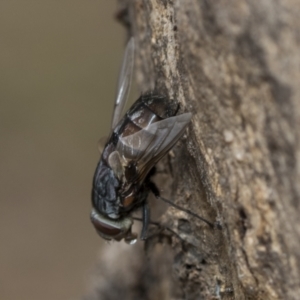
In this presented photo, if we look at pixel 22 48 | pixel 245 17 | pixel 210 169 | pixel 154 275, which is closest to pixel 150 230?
pixel 154 275

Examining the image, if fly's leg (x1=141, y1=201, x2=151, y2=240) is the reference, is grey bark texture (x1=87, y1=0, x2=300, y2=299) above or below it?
above

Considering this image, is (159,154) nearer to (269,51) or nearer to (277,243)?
(277,243)

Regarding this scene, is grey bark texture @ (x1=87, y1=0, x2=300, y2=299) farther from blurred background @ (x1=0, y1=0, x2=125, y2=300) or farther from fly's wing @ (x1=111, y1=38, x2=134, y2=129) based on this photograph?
blurred background @ (x1=0, y1=0, x2=125, y2=300)

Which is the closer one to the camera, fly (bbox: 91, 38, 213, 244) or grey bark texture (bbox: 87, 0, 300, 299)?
grey bark texture (bbox: 87, 0, 300, 299)

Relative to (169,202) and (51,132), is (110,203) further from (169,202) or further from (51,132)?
(51,132)

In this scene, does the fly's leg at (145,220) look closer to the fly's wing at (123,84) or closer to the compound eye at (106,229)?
the compound eye at (106,229)

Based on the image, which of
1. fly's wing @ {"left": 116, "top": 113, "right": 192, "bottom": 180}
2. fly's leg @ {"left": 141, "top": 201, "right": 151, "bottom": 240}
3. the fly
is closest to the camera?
fly's wing @ {"left": 116, "top": 113, "right": 192, "bottom": 180}

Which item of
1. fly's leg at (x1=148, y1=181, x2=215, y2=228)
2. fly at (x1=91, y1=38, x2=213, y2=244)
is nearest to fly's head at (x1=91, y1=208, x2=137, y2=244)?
fly at (x1=91, y1=38, x2=213, y2=244)

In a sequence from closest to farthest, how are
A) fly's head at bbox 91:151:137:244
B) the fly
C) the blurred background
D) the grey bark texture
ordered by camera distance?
the grey bark texture < the fly < fly's head at bbox 91:151:137:244 < the blurred background
